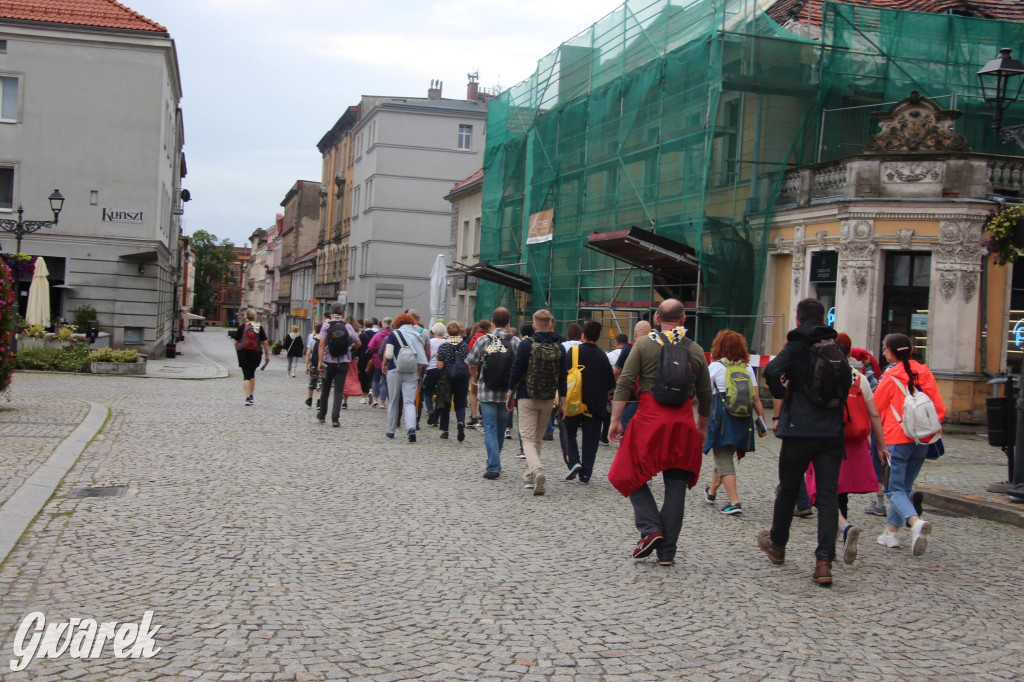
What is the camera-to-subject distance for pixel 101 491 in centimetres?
866

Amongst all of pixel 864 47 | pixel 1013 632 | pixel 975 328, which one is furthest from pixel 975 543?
pixel 864 47

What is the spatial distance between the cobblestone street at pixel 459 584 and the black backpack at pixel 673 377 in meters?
1.18

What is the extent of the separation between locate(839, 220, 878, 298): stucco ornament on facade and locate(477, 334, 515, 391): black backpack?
34.3ft

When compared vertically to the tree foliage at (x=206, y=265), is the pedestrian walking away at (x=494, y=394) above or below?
below

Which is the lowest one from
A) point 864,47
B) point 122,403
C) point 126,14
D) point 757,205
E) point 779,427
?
point 122,403

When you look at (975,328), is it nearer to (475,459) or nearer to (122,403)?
(475,459)

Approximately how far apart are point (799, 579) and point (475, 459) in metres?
6.12

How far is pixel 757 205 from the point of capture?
70.7 feet

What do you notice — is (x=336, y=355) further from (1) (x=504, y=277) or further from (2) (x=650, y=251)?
(1) (x=504, y=277)

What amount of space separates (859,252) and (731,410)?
36.7 feet

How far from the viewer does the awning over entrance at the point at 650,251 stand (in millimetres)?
20153

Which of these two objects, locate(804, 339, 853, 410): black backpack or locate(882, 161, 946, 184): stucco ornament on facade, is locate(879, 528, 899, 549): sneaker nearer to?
locate(804, 339, 853, 410): black backpack

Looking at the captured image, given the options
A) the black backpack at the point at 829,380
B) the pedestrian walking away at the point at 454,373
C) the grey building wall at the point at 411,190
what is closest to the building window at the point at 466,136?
the grey building wall at the point at 411,190

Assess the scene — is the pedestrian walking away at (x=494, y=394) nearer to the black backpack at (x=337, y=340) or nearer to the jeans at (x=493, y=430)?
the jeans at (x=493, y=430)
